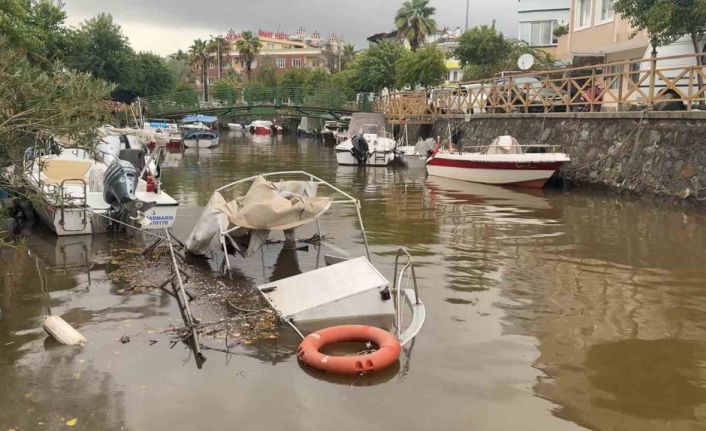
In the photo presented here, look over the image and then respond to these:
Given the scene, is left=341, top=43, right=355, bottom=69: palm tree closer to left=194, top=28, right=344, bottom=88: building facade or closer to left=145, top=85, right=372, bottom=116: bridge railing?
left=194, top=28, right=344, bottom=88: building facade

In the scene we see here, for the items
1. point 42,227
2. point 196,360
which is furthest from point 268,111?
point 196,360

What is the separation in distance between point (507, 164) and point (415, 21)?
43.1 meters

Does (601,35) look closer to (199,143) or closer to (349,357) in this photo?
(349,357)

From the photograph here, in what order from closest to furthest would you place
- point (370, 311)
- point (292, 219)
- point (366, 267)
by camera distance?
1. point (370, 311)
2. point (366, 267)
3. point (292, 219)

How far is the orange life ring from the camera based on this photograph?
230 inches

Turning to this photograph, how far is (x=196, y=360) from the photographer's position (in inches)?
244

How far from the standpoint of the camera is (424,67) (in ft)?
139

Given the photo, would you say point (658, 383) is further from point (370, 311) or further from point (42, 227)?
point (42, 227)

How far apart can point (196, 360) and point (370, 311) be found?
1.92 metres

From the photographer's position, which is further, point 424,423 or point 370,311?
point 370,311

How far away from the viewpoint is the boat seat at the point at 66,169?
1325 cm

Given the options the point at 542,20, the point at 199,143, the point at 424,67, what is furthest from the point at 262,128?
the point at 542,20

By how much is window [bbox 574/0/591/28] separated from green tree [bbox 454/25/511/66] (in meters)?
11.7

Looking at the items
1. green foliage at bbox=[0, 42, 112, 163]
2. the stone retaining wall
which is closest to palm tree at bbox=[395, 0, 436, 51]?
the stone retaining wall
